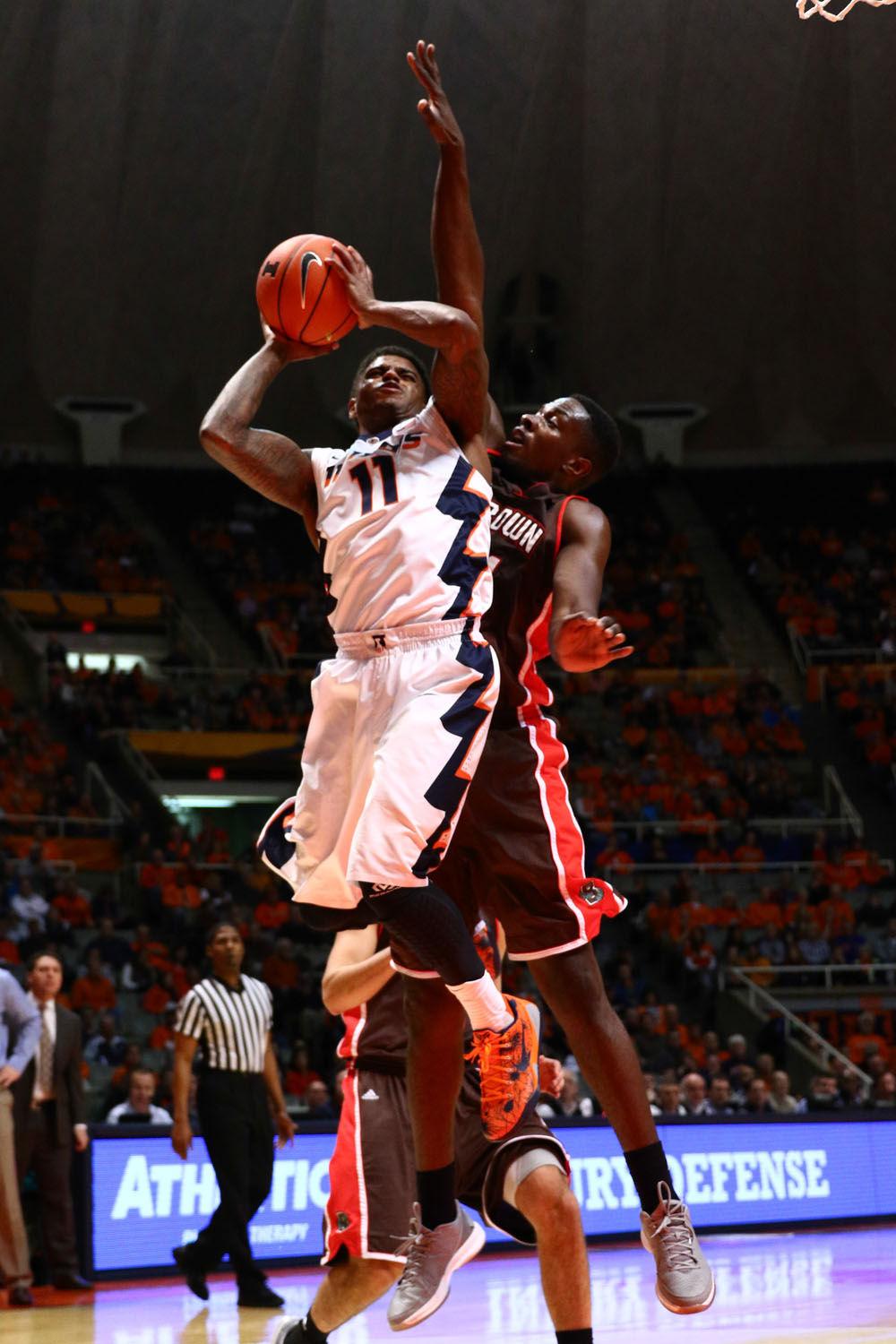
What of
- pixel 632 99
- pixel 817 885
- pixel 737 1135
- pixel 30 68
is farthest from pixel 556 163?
pixel 737 1135

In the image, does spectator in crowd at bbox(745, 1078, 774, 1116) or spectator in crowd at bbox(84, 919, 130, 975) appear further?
spectator in crowd at bbox(84, 919, 130, 975)

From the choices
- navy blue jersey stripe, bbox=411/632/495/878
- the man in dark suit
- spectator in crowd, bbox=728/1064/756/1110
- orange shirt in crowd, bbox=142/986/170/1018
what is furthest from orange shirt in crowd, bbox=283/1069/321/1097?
navy blue jersey stripe, bbox=411/632/495/878

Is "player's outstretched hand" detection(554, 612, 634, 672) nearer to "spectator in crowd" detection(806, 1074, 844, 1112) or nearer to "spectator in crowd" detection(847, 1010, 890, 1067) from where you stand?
"spectator in crowd" detection(806, 1074, 844, 1112)

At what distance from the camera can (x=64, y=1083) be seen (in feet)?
35.3

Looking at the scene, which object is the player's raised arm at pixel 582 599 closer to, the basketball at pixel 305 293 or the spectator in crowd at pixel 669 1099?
the basketball at pixel 305 293

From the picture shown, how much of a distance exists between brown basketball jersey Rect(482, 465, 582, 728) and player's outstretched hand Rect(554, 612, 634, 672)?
52 centimetres

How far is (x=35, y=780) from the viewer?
22.6m

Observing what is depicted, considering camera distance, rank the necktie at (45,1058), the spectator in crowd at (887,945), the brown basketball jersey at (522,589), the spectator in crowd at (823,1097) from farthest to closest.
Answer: the spectator in crowd at (887,945) → the spectator in crowd at (823,1097) → the necktie at (45,1058) → the brown basketball jersey at (522,589)

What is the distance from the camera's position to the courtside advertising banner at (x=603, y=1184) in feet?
35.9

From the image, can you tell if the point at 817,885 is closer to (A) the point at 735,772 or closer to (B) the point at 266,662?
(A) the point at 735,772

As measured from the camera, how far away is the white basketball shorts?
4.30 metres

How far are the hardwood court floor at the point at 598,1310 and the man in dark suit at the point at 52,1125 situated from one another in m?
0.36

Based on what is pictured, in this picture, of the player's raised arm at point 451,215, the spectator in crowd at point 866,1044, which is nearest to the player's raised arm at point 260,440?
the player's raised arm at point 451,215

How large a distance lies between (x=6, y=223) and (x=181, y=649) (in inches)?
273
